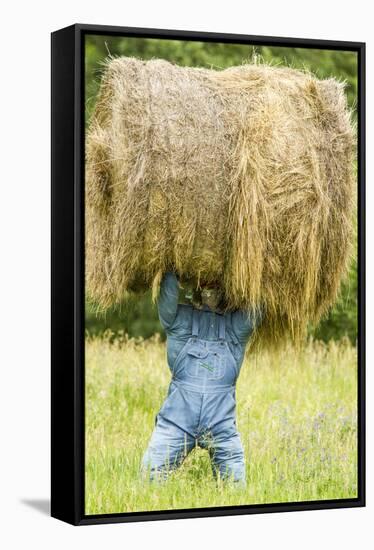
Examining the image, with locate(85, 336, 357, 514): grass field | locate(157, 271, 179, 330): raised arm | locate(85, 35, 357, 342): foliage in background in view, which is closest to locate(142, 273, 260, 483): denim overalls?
locate(157, 271, 179, 330): raised arm

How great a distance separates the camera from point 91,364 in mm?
9930

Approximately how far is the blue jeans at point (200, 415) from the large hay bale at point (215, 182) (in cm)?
36

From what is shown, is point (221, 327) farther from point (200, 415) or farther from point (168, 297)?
point (200, 415)

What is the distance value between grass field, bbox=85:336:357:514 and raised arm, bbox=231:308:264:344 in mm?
312

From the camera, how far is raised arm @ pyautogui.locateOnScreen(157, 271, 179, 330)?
6969 millimetres

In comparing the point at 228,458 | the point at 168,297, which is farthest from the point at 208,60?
the point at 228,458

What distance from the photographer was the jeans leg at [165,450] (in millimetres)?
6984

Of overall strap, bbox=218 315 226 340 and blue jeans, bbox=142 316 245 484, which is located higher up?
overall strap, bbox=218 315 226 340

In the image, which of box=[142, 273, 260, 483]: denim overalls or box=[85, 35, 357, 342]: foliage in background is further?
box=[85, 35, 357, 342]: foliage in background

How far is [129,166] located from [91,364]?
3521 millimetres

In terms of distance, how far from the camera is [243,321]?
23.6 ft

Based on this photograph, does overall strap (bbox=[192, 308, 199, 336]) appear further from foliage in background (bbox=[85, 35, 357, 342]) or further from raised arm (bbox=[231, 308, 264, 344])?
foliage in background (bbox=[85, 35, 357, 342])

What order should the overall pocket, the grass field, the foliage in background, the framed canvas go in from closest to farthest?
the framed canvas < the grass field < the overall pocket < the foliage in background

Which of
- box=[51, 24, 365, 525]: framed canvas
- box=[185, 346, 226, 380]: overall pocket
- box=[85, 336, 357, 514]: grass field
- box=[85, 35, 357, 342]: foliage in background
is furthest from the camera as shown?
box=[85, 35, 357, 342]: foliage in background
